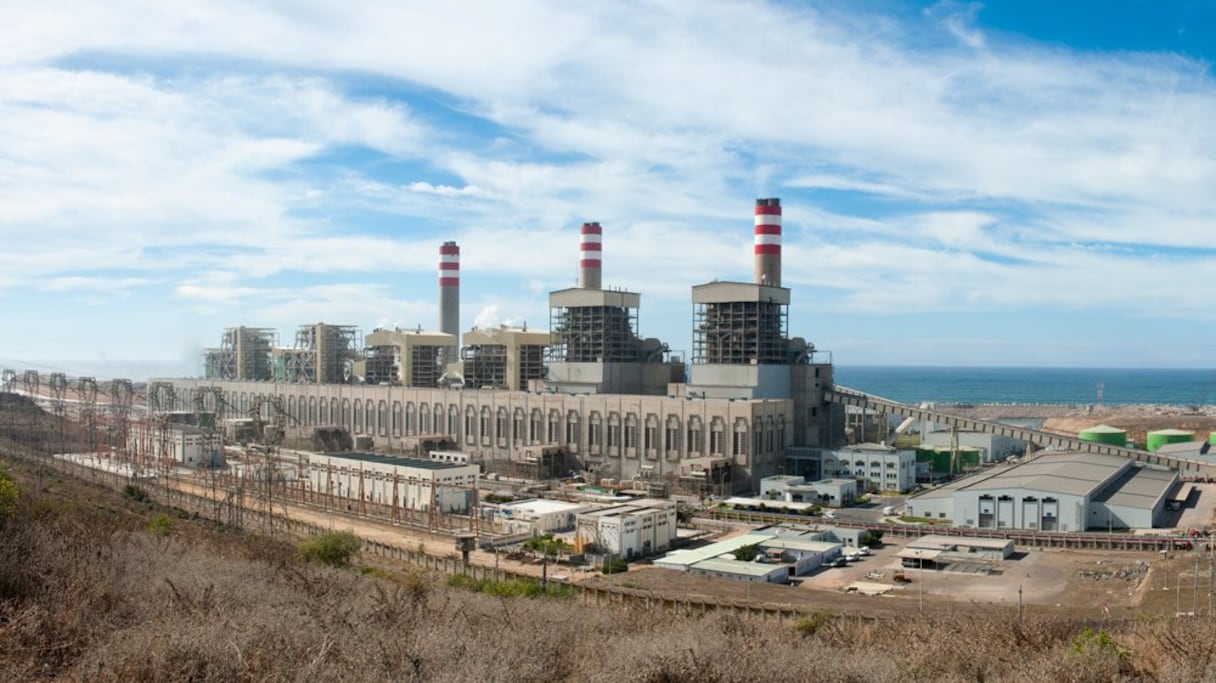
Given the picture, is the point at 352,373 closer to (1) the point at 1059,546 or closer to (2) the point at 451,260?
(2) the point at 451,260

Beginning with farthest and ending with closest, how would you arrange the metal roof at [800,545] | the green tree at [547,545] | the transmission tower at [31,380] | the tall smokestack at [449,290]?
the transmission tower at [31,380] < the tall smokestack at [449,290] < the green tree at [547,545] < the metal roof at [800,545]

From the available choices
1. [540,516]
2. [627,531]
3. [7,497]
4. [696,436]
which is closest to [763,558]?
[627,531]

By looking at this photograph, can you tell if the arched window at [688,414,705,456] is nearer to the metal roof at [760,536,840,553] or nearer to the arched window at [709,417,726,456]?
the arched window at [709,417,726,456]

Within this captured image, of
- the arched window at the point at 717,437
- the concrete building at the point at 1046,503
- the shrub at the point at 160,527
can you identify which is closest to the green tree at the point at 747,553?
the concrete building at the point at 1046,503

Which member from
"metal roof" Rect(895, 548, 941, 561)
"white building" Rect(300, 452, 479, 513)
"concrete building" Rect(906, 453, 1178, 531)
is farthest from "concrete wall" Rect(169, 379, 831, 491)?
"metal roof" Rect(895, 548, 941, 561)

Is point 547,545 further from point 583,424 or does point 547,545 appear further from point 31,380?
point 31,380

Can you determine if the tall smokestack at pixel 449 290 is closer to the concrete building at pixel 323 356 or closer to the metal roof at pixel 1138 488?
the concrete building at pixel 323 356
